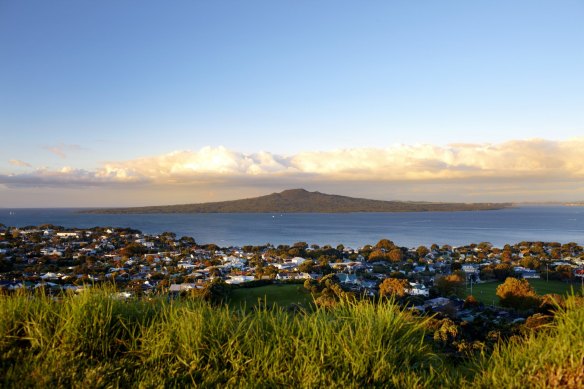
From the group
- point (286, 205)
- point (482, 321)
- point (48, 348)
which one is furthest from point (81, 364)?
point (286, 205)

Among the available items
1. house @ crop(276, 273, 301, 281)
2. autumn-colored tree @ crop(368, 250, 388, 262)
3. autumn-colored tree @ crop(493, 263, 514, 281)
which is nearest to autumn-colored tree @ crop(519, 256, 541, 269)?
autumn-colored tree @ crop(493, 263, 514, 281)

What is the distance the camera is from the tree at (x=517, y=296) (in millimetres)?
20406

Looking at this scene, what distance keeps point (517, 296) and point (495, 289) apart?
6.97 m

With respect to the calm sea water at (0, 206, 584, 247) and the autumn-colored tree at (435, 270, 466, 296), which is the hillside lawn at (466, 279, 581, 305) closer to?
the autumn-colored tree at (435, 270, 466, 296)

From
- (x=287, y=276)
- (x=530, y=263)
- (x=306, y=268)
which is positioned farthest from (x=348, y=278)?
(x=530, y=263)

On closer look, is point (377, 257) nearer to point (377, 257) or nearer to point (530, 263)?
point (377, 257)

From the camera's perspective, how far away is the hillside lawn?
23797mm

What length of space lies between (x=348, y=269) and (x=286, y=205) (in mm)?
159585

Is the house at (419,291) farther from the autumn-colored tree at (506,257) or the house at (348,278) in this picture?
the autumn-colored tree at (506,257)

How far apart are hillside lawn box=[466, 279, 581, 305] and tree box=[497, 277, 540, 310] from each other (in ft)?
2.79

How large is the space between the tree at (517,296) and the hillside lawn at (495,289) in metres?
0.85

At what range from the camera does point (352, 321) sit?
4918mm

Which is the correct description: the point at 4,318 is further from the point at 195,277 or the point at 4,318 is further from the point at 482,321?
the point at 195,277

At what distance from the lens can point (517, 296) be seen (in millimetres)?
21016
